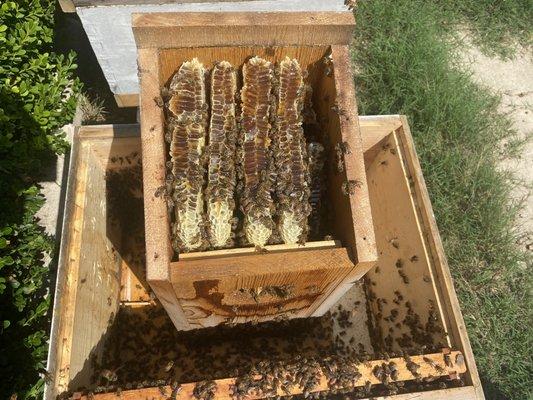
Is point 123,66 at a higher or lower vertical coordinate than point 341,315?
higher

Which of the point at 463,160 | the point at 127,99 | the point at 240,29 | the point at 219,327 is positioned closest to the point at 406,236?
the point at 219,327

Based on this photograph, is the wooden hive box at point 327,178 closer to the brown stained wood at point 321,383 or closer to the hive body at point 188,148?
the hive body at point 188,148

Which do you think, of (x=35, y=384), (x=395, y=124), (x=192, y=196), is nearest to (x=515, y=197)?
(x=395, y=124)

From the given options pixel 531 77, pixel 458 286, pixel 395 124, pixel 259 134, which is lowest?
pixel 458 286

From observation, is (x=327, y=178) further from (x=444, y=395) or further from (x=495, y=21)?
(x=495, y=21)

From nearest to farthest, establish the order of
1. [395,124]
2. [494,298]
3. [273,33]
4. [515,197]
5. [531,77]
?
[273,33] → [395,124] → [494,298] → [515,197] → [531,77]

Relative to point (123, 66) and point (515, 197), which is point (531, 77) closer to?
point (515, 197)
